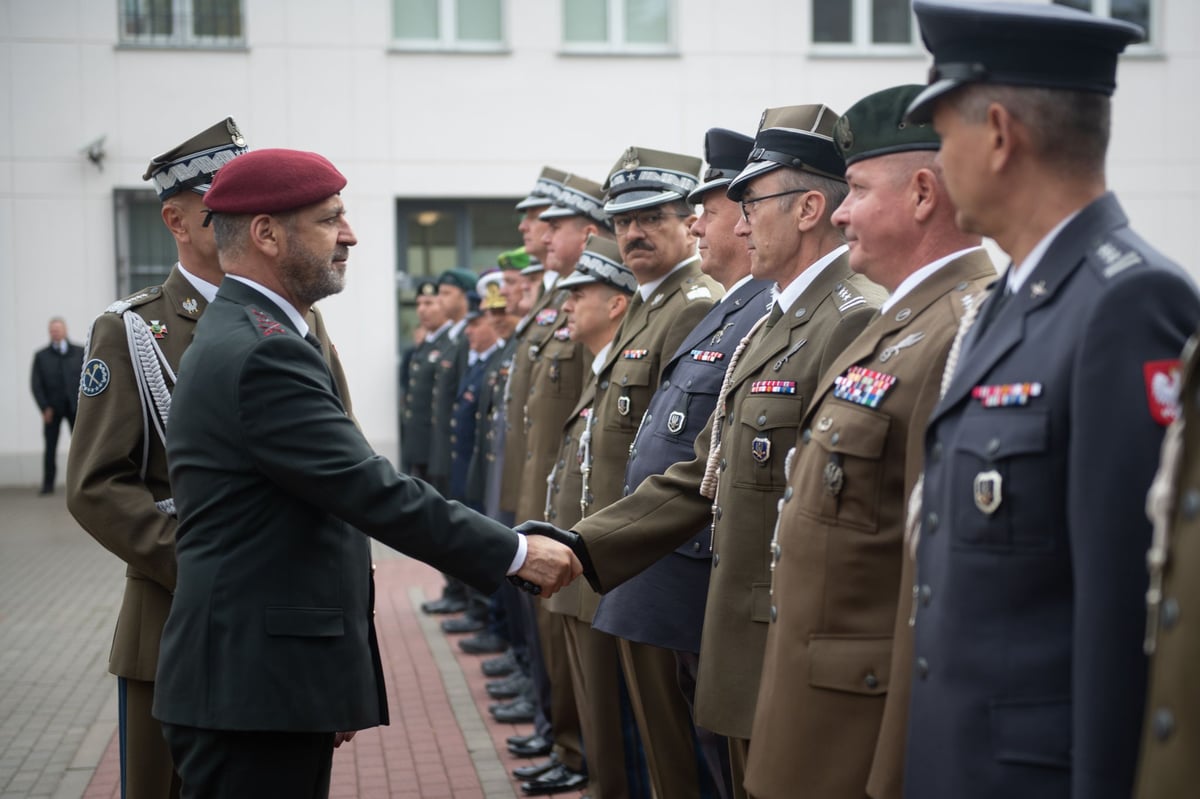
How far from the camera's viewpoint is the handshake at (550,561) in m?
3.65

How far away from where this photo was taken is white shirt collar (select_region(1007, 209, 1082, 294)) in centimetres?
222

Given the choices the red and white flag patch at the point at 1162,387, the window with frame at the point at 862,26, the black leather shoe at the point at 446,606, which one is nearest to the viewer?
the red and white flag patch at the point at 1162,387

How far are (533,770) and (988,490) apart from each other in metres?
4.07

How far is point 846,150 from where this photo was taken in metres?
3.14

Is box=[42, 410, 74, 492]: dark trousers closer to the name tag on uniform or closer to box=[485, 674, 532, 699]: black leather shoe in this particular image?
box=[485, 674, 532, 699]: black leather shoe

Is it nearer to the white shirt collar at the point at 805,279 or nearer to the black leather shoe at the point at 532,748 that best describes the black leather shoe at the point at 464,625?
the black leather shoe at the point at 532,748

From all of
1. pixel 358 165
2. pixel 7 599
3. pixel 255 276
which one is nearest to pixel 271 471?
pixel 255 276

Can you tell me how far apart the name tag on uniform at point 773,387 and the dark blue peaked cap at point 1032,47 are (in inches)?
50.1

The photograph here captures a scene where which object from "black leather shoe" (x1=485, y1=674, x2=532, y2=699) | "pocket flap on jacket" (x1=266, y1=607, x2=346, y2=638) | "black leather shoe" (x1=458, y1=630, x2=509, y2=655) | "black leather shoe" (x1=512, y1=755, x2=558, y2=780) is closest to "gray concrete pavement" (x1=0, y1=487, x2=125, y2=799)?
"black leather shoe" (x1=512, y1=755, x2=558, y2=780)

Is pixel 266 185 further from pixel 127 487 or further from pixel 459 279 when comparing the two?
pixel 459 279

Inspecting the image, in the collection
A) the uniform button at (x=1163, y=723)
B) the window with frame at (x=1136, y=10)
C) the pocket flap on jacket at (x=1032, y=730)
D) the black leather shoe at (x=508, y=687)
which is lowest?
the black leather shoe at (x=508, y=687)

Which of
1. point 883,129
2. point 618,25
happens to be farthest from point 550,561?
point 618,25

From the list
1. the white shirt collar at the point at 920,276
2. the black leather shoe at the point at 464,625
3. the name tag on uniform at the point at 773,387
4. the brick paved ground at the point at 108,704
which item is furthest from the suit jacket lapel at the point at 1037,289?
the black leather shoe at the point at 464,625

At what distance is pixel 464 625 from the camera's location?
29.8ft
